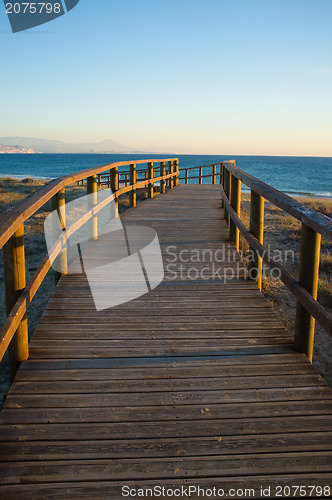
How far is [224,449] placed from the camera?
6.59 ft

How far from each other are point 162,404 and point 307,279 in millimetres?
1302

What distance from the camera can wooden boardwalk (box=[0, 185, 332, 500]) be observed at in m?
1.86

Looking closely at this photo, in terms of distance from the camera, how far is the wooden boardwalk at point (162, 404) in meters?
1.86

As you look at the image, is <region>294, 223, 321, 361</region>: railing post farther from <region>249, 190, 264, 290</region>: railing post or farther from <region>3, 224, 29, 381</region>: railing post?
<region>3, 224, 29, 381</region>: railing post

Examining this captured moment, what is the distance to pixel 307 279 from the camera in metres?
2.90

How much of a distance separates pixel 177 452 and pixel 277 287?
5.07 meters

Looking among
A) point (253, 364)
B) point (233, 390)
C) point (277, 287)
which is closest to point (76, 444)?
point (233, 390)

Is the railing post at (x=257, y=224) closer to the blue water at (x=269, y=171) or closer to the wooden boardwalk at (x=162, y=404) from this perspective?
the wooden boardwalk at (x=162, y=404)

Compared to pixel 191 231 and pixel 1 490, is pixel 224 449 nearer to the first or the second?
pixel 1 490

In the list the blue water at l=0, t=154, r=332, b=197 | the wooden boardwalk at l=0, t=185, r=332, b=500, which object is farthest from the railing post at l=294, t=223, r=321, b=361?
the blue water at l=0, t=154, r=332, b=197

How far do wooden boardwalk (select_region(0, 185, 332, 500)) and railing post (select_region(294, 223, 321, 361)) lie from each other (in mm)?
161

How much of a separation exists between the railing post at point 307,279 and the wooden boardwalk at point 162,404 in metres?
0.16

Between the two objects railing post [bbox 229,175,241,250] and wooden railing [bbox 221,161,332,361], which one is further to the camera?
railing post [bbox 229,175,241,250]

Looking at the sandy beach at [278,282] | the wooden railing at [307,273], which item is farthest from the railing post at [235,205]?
the wooden railing at [307,273]
